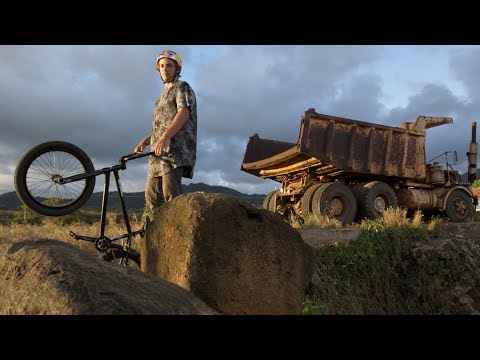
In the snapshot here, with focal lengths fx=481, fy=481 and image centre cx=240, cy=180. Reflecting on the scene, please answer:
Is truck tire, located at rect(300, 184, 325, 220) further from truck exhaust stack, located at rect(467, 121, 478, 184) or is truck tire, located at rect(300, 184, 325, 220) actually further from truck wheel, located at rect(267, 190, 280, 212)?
truck exhaust stack, located at rect(467, 121, 478, 184)

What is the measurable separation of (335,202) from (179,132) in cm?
808

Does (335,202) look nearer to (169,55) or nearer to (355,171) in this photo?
(355,171)

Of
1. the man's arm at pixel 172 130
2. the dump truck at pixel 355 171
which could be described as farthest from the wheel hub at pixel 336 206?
the man's arm at pixel 172 130

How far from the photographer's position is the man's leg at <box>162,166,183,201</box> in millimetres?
4535

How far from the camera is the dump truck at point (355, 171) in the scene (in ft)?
39.7

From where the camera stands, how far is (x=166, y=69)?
479cm

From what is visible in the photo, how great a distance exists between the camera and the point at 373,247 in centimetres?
959

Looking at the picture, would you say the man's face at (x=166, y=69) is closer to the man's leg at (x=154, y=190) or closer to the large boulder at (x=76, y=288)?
the man's leg at (x=154, y=190)

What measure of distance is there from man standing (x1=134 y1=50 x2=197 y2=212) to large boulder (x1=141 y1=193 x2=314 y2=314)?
27.7 inches

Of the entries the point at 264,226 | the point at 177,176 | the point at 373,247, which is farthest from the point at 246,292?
the point at 373,247

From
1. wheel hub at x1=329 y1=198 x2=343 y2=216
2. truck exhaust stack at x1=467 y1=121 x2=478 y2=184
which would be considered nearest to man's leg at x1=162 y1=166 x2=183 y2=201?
wheel hub at x1=329 y1=198 x2=343 y2=216
